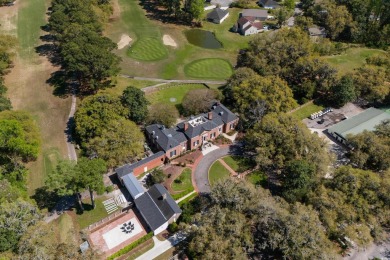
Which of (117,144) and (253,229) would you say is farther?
(117,144)

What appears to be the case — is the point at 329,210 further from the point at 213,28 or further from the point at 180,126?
the point at 213,28

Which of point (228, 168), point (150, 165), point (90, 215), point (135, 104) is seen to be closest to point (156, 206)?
point (150, 165)

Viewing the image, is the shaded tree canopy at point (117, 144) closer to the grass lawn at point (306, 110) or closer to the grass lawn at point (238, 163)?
the grass lawn at point (238, 163)

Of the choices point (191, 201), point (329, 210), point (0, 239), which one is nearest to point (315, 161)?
point (329, 210)

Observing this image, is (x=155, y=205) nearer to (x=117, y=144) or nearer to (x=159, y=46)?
(x=117, y=144)

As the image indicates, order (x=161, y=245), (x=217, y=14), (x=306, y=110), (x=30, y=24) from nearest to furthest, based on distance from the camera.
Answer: (x=161, y=245)
(x=306, y=110)
(x=30, y=24)
(x=217, y=14)

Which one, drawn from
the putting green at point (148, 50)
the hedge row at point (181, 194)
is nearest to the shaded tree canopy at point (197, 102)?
the hedge row at point (181, 194)

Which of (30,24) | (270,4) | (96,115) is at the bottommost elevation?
(30,24)

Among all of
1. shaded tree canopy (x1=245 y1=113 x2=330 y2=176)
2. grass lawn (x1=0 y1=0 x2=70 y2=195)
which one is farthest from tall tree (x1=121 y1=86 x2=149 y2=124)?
shaded tree canopy (x1=245 y1=113 x2=330 y2=176)
